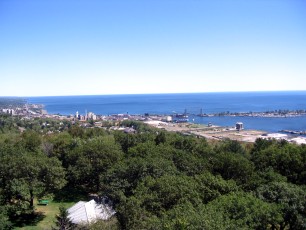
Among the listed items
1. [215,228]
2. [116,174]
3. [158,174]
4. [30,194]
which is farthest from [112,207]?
[215,228]

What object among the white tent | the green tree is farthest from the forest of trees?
the green tree

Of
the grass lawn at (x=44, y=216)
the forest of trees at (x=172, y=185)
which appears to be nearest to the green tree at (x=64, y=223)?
the forest of trees at (x=172, y=185)

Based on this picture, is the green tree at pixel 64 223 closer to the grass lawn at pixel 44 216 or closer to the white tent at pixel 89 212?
the white tent at pixel 89 212

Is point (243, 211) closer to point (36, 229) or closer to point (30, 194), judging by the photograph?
point (36, 229)

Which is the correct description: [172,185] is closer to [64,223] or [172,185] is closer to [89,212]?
[89,212]

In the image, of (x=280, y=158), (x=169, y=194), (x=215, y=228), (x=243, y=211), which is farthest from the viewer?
(x=280, y=158)

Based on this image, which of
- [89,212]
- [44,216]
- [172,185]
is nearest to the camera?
[172,185]

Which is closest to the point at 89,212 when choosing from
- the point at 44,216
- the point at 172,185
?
the point at 44,216
